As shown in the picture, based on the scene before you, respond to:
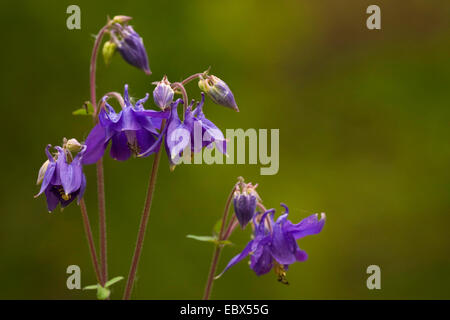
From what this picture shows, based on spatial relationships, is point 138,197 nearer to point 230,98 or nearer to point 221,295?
point 221,295

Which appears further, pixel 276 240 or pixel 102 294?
pixel 276 240

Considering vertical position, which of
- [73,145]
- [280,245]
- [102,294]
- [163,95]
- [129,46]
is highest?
[129,46]

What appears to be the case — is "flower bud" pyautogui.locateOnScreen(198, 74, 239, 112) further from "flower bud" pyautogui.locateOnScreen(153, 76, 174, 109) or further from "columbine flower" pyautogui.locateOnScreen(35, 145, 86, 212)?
"columbine flower" pyautogui.locateOnScreen(35, 145, 86, 212)

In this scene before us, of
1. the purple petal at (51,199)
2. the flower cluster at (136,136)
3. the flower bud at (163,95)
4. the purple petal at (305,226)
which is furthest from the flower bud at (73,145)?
the purple petal at (305,226)

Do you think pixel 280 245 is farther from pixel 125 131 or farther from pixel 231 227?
pixel 125 131

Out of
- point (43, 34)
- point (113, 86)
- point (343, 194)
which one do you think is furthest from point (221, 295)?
point (43, 34)

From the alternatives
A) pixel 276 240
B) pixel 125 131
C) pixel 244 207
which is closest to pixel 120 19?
pixel 125 131

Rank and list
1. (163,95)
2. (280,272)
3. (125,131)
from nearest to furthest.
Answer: (163,95)
(125,131)
(280,272)
